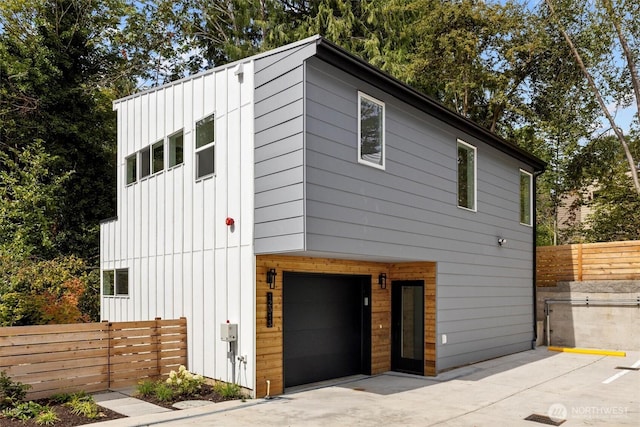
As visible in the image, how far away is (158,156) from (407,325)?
5.81 m

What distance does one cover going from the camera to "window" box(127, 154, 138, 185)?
11.1 meters

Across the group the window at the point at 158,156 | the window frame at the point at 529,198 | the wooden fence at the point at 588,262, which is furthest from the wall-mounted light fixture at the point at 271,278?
the wooden fence at the point at 588,262

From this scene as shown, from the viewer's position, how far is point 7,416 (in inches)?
243

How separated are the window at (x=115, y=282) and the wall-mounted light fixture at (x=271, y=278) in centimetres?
461

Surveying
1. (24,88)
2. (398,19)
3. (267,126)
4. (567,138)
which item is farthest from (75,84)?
(567,138)

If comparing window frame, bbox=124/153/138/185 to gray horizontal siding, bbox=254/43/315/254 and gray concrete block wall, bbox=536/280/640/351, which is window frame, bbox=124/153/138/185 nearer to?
gray horizontal siding, bbox=254/43/315/254

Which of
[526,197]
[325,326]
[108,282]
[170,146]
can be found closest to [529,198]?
[526,197]

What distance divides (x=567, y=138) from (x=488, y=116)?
3015 mm

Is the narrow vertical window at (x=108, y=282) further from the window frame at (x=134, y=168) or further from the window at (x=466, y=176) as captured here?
the window at (x=466, y=176)

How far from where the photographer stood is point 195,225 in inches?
348

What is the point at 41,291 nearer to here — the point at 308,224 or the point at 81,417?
the point at 81,417

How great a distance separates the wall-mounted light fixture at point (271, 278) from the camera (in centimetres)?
767

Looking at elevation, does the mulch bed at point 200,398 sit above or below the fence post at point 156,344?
below

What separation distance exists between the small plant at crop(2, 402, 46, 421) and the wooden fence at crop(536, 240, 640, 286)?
12599mm
